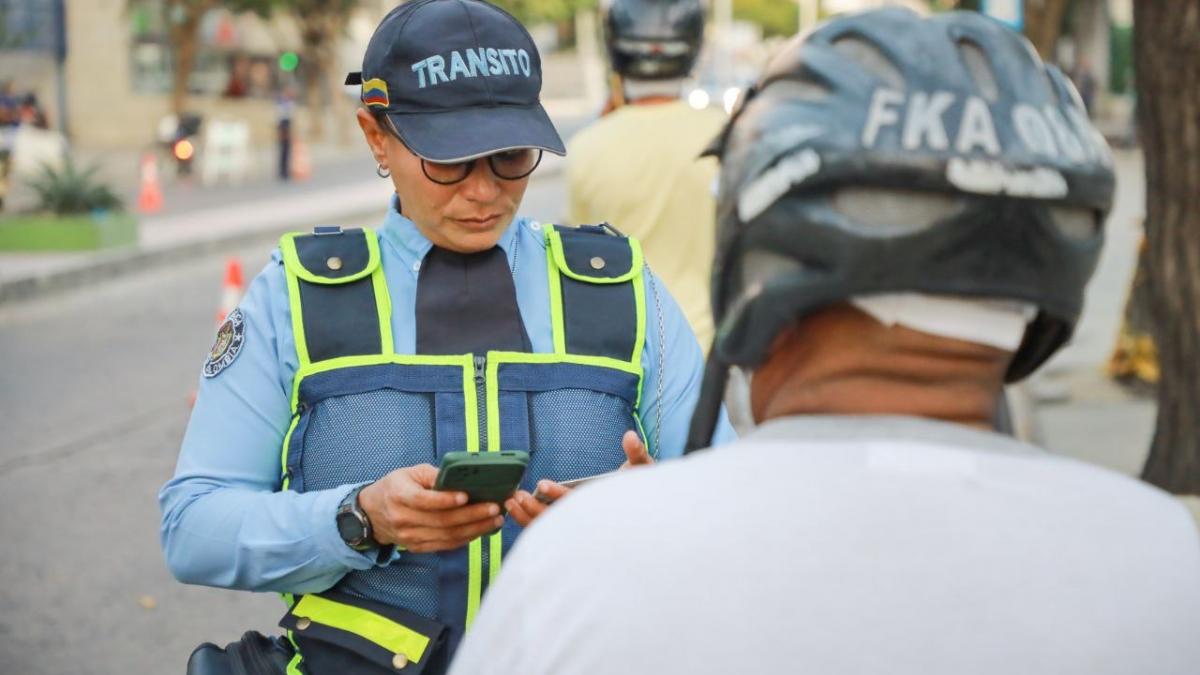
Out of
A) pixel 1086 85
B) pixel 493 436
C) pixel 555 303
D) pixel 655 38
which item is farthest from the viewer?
pixel 1086 85

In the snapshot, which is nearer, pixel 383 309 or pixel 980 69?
pixel 980 69

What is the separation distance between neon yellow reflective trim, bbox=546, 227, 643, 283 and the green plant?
15.1m

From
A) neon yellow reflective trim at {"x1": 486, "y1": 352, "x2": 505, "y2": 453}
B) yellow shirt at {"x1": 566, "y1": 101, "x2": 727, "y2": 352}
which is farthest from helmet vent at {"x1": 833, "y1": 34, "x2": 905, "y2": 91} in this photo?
yellow shirt at {"x1": 566, "y1": 101, "x2": 727, "y2": 352}

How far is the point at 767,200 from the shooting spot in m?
1.49

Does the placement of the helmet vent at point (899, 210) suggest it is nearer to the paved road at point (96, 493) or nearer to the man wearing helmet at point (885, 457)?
the man wearing helmet at point (885, 457)

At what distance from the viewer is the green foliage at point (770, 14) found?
4252 inches

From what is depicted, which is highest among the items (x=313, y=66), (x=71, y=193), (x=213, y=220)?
(x=71, y=193)

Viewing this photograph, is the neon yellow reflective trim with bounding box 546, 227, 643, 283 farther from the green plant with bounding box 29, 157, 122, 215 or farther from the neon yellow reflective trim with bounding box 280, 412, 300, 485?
the green plant with bounding box 29, 157, 122, 215

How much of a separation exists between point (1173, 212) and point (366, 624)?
199 inches

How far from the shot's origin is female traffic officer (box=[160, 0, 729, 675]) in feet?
7.87

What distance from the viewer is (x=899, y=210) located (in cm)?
145

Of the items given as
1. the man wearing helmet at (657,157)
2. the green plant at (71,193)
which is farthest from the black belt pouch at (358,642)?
the green plant at (71,193)

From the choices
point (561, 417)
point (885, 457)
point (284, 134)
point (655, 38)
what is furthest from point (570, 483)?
point (284, 134)

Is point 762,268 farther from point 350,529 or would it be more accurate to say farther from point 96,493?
point 96,493
